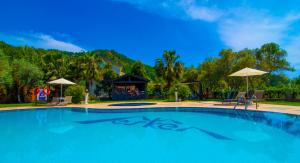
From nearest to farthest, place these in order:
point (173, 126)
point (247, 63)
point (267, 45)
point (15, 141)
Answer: point (15, 141)
point (173, 126)
point (247, 63)
point (267, 45)

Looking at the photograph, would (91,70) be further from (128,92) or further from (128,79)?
(128,92)

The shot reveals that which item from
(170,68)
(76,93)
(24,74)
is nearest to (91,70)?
(24,74)

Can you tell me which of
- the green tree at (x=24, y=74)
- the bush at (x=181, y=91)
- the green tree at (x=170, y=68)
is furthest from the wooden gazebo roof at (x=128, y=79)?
the green tree at (x=24, y=74)

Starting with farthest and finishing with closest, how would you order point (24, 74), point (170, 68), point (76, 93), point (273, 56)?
point (273, 56), point (170, 68), point (24, 74), point (76, 93)

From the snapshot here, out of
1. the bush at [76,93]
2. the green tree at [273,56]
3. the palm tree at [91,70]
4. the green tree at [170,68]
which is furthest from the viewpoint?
the green tree at [273,56]

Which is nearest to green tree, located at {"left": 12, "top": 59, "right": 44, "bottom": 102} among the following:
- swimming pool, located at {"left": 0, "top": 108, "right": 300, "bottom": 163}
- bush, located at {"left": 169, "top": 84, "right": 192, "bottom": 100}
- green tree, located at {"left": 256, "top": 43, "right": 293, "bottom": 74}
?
bush, located at {"left": 169, "top": 84, "right": 192, "bottom": 100}

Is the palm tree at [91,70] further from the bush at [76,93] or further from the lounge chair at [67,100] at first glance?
the lounge chair at [67,100]

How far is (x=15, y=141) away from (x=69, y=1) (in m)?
20.1

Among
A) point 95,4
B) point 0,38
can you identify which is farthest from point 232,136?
point 0,38

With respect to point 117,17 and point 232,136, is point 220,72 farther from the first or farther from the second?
point 232,136

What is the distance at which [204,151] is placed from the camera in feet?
18.8

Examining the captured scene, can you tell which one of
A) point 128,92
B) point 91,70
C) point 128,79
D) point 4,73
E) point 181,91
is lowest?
point 128,92

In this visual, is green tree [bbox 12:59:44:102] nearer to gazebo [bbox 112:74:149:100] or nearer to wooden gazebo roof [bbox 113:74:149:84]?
gazebo [bbox 112:74:149:100]

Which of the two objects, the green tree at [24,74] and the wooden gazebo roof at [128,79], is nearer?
the green tree at [24,74]
